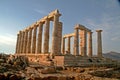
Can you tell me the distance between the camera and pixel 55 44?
25.8 meters

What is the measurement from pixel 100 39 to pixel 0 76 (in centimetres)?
3018

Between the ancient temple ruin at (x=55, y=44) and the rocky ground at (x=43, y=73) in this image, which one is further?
the ancient temple ruin at (x=55, y=44)

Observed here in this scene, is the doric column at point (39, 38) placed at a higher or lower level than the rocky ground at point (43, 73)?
higher

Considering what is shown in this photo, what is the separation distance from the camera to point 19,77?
382 inches

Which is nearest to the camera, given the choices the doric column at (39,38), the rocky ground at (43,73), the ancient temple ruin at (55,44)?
the rocky ground at (43,73)

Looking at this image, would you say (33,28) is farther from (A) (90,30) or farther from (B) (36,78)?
(B) (36,78)

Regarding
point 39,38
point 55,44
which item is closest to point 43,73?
point 55,44

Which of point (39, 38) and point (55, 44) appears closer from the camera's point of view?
point (55, 44)

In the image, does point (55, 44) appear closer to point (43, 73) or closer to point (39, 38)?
point (39, 38)

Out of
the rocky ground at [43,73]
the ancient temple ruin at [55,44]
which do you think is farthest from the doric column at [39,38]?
the rocky ground at [43,73]

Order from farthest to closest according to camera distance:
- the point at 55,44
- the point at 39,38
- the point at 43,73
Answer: the point at 39,38 < the point at 55,44 < the point at 43,73

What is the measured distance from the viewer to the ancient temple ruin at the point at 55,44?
23125mm

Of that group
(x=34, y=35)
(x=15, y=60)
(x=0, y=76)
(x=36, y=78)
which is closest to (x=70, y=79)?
(x=36, y=78)

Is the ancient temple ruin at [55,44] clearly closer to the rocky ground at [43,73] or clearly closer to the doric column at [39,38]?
the doric column at [39,38]
